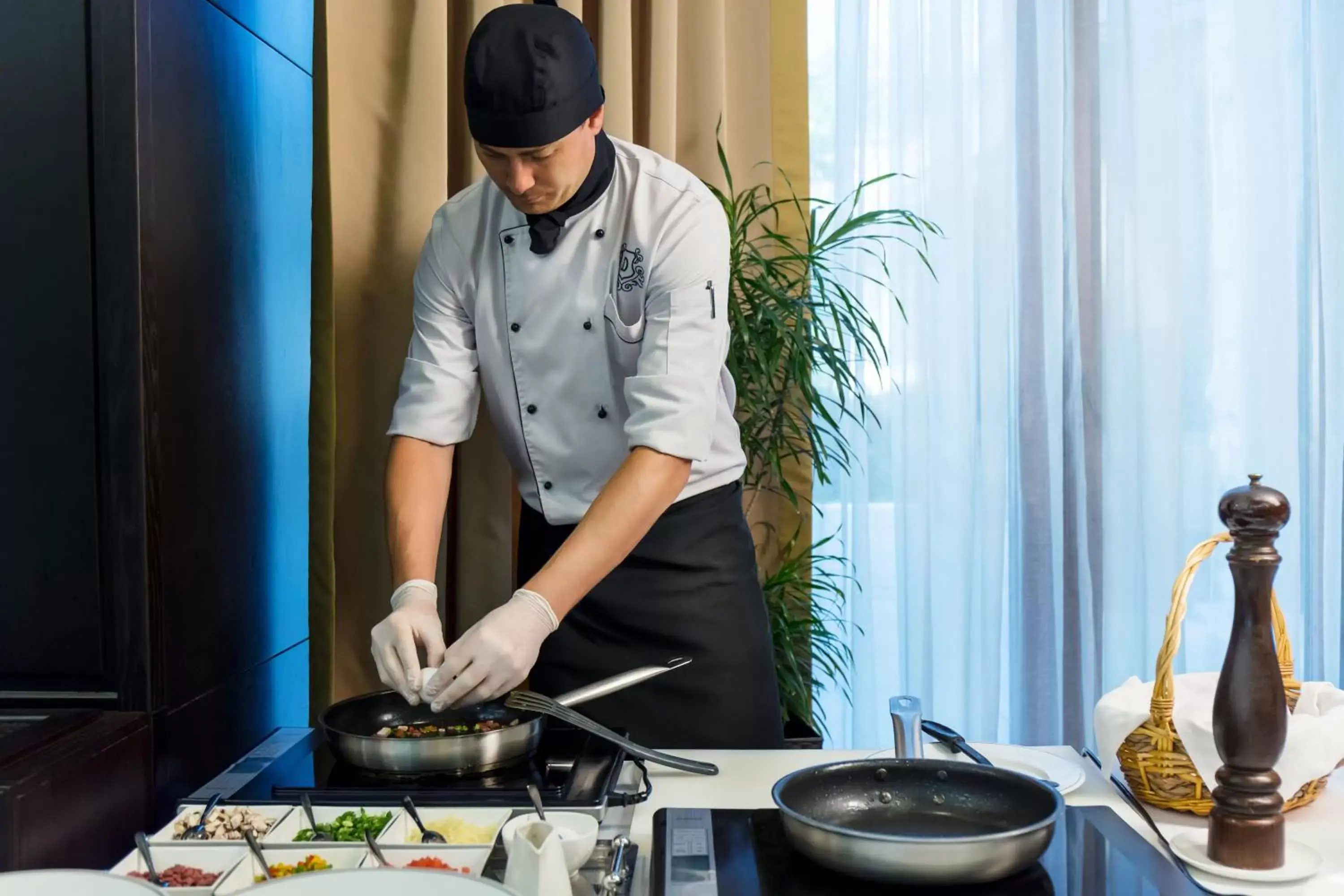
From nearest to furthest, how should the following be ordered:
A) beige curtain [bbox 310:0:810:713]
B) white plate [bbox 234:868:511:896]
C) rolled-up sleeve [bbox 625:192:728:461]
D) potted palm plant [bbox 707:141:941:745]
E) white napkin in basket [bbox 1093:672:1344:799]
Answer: white plate [bbox 234:868:511:896] → white napkin in basket [bbox 1093:672:1344:799] → rolled-up sleeve [bbox 625:192:728:461] → beige curtain [bbox 310:0:810:713] → potted palm plant [bbox 707:141:941:745]

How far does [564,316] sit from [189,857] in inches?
39.2

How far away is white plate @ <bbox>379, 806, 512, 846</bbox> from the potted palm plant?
113 centimetres

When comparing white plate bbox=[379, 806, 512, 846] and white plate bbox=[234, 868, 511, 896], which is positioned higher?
white plate bbox=[234, 868, 511, 896]

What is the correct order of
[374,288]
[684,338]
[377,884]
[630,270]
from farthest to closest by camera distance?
[374,288], [630,270], [684,338], [377,884]

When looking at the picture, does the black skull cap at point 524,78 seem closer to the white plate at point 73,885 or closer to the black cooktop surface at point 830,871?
the black cooktop surface at point 830,871

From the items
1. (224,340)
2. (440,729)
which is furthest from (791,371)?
(440,729)

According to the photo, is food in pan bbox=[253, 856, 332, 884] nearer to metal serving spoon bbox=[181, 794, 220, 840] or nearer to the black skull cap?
metal serving spoon bbox=[181, 794, 220, 840]

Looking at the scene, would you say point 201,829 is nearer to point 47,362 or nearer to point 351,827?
point 351,827

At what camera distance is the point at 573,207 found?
5.76 feet

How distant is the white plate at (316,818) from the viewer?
1025 millimetres

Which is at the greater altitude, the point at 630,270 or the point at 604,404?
the point at 630,270

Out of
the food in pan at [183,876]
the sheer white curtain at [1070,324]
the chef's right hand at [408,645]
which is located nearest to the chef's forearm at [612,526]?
the chef's right hand at [408,645]

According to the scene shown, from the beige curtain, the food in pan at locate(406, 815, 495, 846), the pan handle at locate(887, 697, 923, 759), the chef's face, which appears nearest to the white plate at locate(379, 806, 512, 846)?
the food in pan at locate(406, 815, 495, 846)

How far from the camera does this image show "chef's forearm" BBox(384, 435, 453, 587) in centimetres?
168
